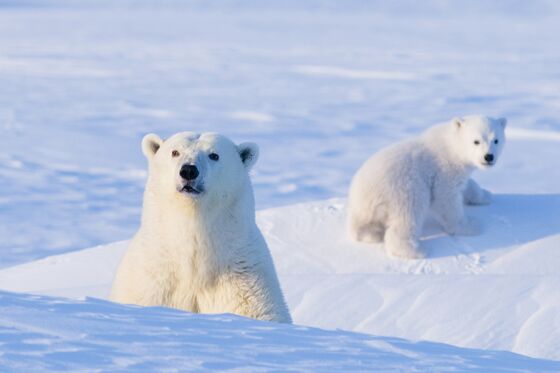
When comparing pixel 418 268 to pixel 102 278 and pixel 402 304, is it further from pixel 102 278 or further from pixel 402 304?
pixel 102 278

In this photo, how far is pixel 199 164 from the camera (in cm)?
334

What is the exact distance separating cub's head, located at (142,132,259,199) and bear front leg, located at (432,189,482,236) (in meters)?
2.22

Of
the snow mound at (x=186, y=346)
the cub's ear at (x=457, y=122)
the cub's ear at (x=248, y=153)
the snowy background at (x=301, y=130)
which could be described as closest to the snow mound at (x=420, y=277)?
the snowy background at (x=301, y=130)

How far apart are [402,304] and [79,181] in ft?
17.4

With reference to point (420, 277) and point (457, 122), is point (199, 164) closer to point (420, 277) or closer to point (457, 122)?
point (420, 277)

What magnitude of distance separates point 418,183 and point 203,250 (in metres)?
2.32

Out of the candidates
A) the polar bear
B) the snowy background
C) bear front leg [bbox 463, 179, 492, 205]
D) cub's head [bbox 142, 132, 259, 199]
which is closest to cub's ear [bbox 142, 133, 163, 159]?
cub's head [bbox 142, 132, 259, 199]

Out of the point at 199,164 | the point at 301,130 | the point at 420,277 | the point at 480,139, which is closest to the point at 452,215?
the point at 480,139

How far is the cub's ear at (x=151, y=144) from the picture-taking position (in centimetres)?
367

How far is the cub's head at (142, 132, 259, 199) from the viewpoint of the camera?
10.9ft

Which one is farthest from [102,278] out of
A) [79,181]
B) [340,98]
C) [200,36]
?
[200,36]

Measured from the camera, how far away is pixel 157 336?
2225 mm

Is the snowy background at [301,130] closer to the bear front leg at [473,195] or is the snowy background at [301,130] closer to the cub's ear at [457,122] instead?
the bear front leg at [473,195]

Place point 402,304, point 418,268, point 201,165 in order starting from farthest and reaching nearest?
1. point 418,268
2. point 402,304
3. point 201,165
